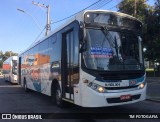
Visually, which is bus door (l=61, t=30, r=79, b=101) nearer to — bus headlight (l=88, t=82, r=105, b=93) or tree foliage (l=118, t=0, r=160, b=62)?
bus headlight (l=88, t=82, r=105, b=93)

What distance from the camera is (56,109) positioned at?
12.0 meters

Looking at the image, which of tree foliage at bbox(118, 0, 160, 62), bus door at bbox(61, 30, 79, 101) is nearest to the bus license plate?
bus door at bbox(61, 30, 79, 101)

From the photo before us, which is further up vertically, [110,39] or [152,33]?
[152,33]

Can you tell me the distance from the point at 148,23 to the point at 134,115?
1287 inches

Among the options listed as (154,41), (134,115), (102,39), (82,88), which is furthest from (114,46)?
(154,41)

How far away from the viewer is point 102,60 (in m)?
9.49

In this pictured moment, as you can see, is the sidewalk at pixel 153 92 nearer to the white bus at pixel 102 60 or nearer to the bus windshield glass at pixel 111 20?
the white bus at pixel 102 60

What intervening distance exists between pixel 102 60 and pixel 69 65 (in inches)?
72.0

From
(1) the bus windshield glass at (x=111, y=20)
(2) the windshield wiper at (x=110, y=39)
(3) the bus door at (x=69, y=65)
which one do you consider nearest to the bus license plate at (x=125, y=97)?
(2) the windshield wiper at (x=110, y=39)

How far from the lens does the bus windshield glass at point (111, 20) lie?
9858 millimetres

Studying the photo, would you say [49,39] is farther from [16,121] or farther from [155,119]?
[155,119]

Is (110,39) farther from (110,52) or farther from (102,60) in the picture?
(102,60)

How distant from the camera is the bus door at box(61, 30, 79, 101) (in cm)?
1027

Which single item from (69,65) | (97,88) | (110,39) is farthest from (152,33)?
(97,88)
